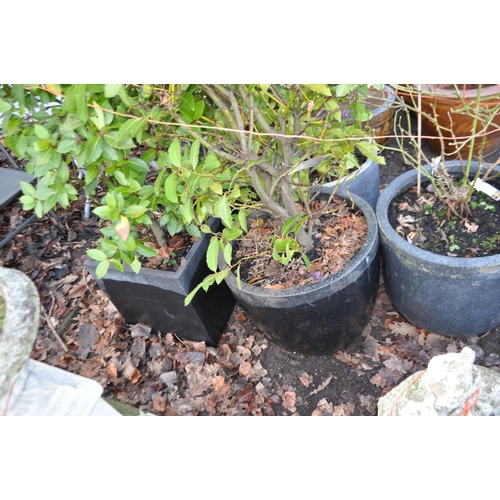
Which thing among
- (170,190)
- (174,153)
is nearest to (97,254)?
(170,190)

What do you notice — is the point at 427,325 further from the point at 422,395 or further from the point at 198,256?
the point at 198,256

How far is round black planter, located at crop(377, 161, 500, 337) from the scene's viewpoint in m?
1.68

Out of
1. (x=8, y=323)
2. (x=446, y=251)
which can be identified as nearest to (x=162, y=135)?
(x=8, y=323)

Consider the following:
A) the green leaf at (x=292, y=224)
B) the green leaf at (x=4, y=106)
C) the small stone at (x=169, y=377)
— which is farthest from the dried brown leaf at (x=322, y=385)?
the green leaf at (x=4, y=106)

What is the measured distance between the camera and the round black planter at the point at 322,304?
172 centimetres

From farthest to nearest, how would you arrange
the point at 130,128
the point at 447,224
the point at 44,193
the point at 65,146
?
the point at 447,224 → the point at 44,193 → the point at 65,146 → the point at 130,128

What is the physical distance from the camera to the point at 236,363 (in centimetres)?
220

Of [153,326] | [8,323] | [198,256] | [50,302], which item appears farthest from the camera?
[50,302]

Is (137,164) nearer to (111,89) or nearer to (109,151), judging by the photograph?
(109,151)

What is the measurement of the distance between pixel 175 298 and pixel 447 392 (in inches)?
49.5

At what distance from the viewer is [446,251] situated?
1850mm

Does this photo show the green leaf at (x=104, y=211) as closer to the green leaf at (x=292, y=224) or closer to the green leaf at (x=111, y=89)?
the green leaf at (x=111, y=89)

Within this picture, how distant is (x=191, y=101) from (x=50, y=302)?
1921mm

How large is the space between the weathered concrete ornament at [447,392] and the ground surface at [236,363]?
40 centimetres
